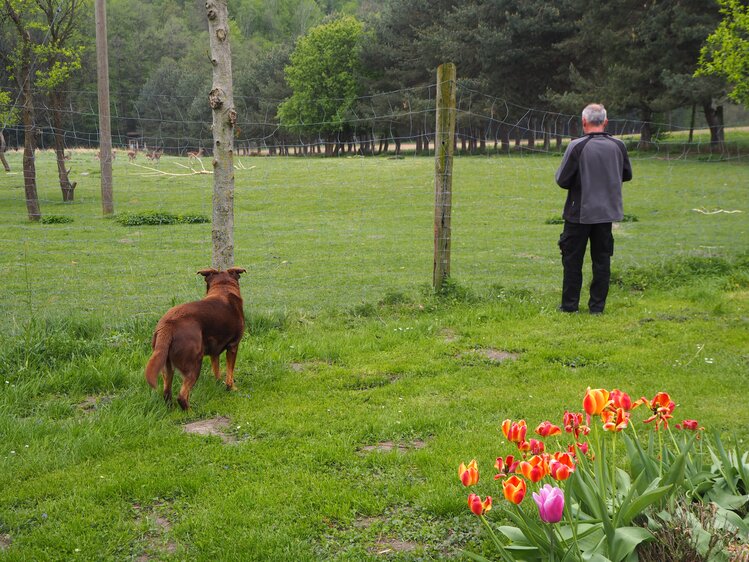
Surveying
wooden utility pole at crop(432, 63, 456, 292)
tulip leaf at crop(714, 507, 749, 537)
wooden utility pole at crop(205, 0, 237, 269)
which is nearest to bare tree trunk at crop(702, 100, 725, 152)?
wooden utility pole at crop(432, 63, 456, 292)

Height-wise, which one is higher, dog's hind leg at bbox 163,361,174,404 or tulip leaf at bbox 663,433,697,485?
tulip leaf at bbox 663,433,697,485

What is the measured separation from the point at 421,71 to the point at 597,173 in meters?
42.8

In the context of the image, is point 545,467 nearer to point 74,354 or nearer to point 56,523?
point 56,523

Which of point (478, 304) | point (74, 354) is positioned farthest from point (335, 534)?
point (478, 304)

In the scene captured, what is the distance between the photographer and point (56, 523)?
365cm

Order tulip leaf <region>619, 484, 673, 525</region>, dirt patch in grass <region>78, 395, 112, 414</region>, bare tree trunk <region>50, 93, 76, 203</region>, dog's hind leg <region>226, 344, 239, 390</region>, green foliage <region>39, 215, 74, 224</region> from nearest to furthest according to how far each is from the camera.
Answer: tulip leaf <region>619, 484, 673, 525</region>
dirt patch in grass <region>78, 395, 112, 414</region>
dog's hind leg <region>226, 344, 239, 390</region>
green foliage <region>39, 215, 74, 224</region>
bare tree trunk <region>50, 93, 76, 203</region>

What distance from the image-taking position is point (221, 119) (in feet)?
21.4

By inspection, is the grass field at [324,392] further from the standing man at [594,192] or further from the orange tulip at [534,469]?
the orange tulip at [534,469]

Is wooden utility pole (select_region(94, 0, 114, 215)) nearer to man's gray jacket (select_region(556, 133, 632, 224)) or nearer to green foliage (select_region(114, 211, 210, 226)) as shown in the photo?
green foliage (select_region(114, 211, 210, 226))

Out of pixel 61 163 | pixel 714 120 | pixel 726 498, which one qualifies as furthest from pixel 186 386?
pixel 714 120

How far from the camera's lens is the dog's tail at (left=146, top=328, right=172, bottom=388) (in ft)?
15.6

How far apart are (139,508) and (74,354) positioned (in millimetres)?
2716

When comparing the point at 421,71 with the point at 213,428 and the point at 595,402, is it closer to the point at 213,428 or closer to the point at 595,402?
the point at 213,428

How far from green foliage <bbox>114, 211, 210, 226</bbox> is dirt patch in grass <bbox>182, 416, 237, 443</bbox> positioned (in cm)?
1414
